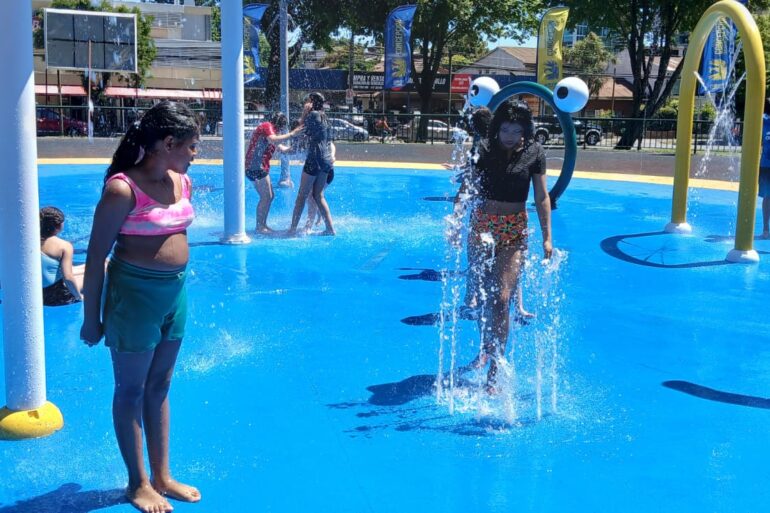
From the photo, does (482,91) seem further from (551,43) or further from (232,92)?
(551,43)

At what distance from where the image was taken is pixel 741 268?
29.3 ft

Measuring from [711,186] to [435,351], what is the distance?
13689 mm

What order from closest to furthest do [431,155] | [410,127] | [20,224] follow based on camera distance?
[20,224]
[431,155]
[410,127]

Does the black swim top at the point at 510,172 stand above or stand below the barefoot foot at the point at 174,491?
above

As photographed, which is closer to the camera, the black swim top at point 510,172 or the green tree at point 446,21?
the black swim top at point 510,172

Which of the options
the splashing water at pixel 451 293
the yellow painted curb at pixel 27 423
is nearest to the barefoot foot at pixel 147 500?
the yellow painted curb at pixel 27 423

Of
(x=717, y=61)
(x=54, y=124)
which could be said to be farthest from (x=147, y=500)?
(x=54, y=124)

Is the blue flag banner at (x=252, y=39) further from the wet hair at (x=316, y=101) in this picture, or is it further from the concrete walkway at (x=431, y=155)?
the wet hair at (x=316, y=101)

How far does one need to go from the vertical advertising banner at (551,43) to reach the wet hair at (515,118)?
2226cm

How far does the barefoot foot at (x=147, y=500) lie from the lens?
3.36 meters

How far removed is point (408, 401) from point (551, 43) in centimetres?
2331

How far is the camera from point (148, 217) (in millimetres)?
3150

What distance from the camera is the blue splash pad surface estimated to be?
146 inches

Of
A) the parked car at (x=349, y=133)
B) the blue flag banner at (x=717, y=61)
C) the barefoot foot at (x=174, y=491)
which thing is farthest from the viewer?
the parked car at (x=349, y=133)
